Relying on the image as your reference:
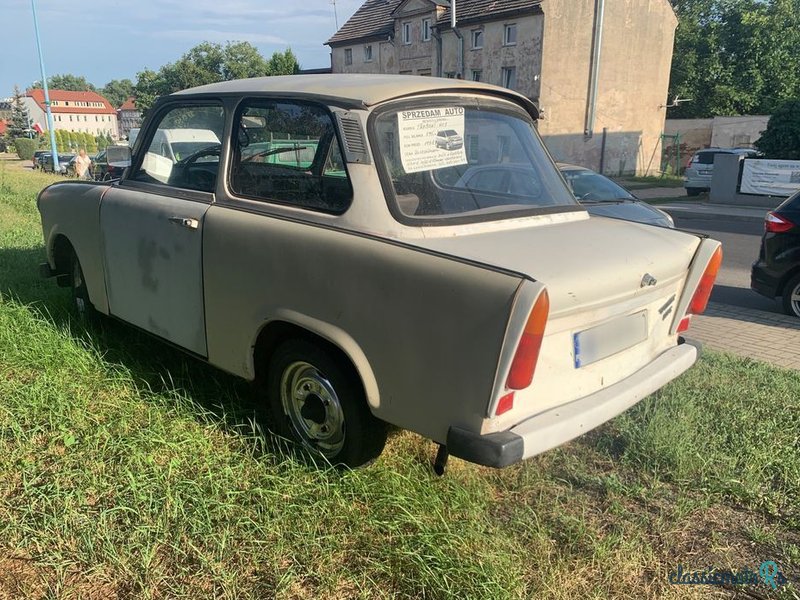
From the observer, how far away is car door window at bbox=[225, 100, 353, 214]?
10.1 ft

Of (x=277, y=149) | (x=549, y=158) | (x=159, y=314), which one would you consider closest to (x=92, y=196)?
(x=159, y=314)

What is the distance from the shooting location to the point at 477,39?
35.2 metres

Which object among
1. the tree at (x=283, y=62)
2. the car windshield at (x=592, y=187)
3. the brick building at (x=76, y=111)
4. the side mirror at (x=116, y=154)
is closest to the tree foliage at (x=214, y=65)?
the tree at (x=283, y=62)

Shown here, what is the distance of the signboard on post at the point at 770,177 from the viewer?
58.9 ft

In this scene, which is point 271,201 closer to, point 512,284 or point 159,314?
point 159,314

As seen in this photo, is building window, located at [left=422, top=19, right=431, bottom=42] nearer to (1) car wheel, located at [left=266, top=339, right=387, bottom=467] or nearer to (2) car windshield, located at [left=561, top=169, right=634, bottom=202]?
(2) car windshield, located at [left=561, top=169, right=634, bottom=202]

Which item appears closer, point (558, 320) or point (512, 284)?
point (512, 284)

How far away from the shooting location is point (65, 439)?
133 inches

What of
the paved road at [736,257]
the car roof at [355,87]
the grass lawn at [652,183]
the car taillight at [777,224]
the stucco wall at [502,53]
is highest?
the stucco wall at [502,53]

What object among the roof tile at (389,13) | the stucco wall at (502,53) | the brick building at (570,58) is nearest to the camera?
the stucco wall at (502,53)

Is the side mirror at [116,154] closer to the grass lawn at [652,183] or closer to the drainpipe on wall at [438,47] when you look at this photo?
the grass lawn at [652,183]

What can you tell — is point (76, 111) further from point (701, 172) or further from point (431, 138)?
point (431, 138)

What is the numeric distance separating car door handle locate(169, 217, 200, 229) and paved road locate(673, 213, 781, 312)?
21.3 ft

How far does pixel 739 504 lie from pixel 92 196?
4478 millimetres
